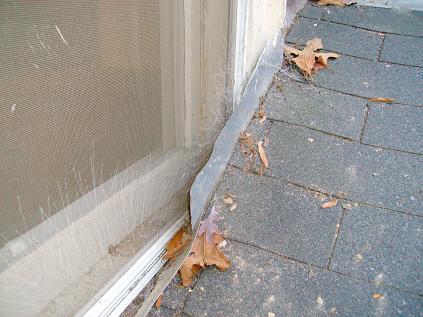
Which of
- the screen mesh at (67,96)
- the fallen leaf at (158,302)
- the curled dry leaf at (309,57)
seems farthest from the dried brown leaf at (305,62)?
the fallen leaf at (158,302)

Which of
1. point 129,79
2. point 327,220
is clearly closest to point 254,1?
point 129,79

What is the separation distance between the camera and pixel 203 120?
1.58m

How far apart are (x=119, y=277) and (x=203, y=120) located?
1.96 feet

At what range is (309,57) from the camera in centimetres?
205

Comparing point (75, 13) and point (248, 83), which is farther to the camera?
point (248, 83)

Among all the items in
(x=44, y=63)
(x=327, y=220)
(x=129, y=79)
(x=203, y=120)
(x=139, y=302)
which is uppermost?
(x=44, y=63)

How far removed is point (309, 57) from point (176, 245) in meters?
1.09

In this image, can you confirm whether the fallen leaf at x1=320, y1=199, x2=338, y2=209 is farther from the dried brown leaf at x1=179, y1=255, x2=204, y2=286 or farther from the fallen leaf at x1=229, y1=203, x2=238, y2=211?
the dried brown leaf at x1=179, y1=255, x2=204, y2=286

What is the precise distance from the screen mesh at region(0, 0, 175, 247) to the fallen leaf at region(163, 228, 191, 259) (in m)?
0.32

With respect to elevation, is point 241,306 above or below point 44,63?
below

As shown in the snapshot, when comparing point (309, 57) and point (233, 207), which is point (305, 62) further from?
point (233, 207)

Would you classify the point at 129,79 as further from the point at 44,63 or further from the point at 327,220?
the point at 327,220

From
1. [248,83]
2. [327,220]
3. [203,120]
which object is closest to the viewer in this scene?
[327,220]

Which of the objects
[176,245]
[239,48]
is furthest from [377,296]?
[239,48]
